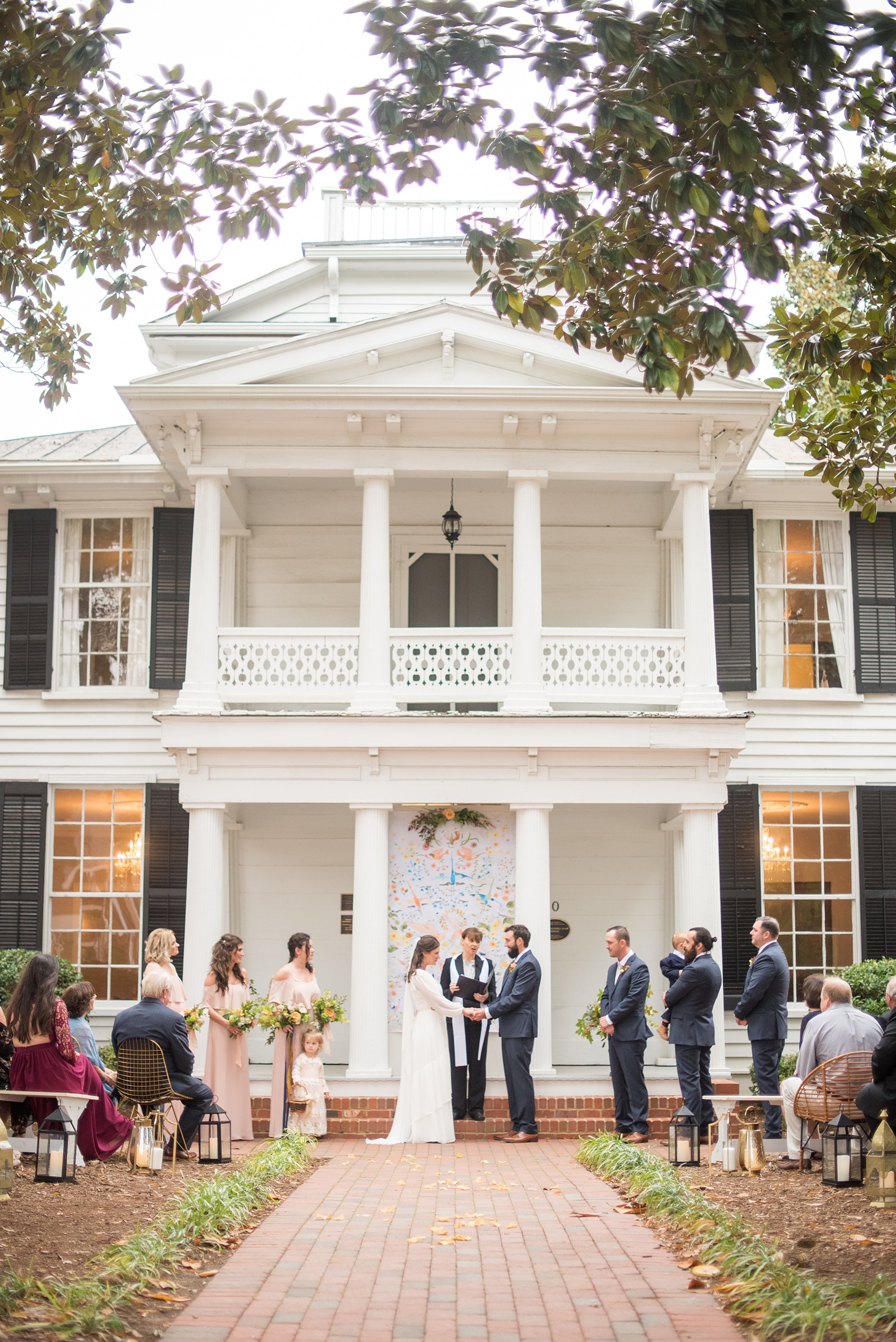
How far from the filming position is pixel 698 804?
14.5 meters

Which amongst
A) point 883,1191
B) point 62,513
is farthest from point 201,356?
point 883,1191

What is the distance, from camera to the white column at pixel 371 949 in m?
13.9

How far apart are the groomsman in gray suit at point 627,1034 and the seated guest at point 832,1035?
2.25 meters

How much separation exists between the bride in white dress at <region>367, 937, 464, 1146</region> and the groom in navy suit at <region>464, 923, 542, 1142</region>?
0.43 metres

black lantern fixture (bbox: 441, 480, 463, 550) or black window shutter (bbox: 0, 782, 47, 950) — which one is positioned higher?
black lantern fixture (bbox: 441, 480, 463, 550)

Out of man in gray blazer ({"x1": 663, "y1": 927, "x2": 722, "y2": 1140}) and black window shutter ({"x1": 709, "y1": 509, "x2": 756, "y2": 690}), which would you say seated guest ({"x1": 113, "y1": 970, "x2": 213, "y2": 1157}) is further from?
black window shutter ({"x1": 709, "y1": 509, "x2": 756, "y2": 690})

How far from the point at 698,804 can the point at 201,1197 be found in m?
7.69

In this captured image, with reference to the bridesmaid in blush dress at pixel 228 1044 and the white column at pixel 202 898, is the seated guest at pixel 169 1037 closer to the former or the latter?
the bridesmaid in blush dress at pixel 228 1044

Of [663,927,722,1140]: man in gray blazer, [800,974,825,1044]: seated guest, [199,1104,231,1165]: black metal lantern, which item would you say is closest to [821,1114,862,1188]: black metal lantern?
[800,974,825,1044]: seated guest

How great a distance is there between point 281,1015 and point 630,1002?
295 centimetres

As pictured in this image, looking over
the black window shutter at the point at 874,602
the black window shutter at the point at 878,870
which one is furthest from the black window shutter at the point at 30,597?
the black window shutter at the point at 878,870

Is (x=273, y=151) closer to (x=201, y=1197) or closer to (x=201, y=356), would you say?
(x=201, y=1197)

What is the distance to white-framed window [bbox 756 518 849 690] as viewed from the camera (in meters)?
17.2

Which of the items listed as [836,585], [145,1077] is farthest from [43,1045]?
[836,585]
